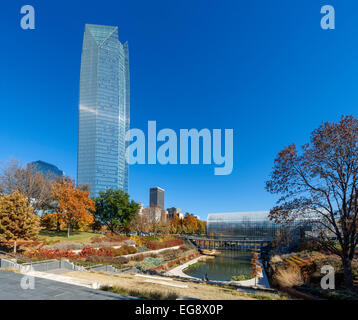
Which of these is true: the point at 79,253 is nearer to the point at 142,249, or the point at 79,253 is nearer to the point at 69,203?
the point at 69,203

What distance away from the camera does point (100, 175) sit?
142875 mm

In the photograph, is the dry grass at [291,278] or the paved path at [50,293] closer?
the paved path at [50,293]

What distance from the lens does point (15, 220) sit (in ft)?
65.5

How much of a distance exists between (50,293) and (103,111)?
16382 centimetres

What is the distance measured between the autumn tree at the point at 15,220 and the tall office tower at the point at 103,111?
125326 millimetres

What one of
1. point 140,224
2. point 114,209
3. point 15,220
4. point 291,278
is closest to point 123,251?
point 15,220

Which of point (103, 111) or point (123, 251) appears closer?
point (123, 251)

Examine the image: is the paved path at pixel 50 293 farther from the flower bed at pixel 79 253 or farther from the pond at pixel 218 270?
the pond at pixel 218 270

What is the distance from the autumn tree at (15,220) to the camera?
63.9 feet

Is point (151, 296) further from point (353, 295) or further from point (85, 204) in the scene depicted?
point (85, 204)

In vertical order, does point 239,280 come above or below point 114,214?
below

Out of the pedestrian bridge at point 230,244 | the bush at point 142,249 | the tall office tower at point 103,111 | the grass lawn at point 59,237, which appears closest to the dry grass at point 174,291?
the grass lawn at point 59,237
